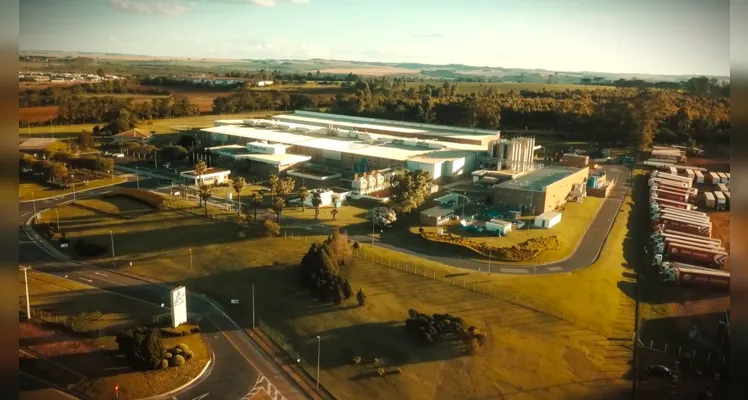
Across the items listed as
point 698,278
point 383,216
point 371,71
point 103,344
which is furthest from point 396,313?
point 371,71

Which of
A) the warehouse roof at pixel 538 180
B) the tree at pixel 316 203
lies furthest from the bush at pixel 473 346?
the warehouse roof at pixel 538 180

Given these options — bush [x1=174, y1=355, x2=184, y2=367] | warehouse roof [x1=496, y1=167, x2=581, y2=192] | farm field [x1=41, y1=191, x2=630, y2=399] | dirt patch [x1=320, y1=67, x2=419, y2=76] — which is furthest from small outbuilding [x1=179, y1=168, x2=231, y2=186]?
dirt patch [x1=320, y1=67, x2=419, y2=76]

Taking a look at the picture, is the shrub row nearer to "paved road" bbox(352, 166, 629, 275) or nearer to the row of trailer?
"paved road" bbox(352, 166, 629, 275)

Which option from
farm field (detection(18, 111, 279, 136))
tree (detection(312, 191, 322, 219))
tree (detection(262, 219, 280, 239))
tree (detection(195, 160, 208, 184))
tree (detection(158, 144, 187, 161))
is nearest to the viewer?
tree (detection(262, 219, 280, 239))

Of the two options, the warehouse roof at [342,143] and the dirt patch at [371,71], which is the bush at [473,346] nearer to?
the warehouse roof at [342,143]

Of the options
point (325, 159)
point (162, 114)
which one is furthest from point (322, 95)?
point (325, 159)

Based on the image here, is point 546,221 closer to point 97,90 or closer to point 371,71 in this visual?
point 97,90

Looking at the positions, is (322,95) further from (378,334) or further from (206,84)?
(378,334)
